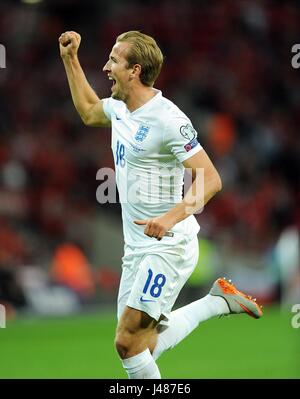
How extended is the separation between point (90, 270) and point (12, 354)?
4.91 meters

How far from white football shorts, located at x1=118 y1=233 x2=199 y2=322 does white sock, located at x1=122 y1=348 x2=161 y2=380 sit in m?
0.26

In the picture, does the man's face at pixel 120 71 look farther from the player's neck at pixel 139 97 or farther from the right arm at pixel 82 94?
the right arm at pixel 82 94

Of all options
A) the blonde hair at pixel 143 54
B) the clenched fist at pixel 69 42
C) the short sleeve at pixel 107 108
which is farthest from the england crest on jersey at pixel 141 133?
the clenched fist at pixel 69 42

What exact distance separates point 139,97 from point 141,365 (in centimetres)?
167

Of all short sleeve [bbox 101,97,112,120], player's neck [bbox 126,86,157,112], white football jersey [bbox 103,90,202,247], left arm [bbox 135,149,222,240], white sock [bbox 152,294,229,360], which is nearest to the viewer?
left arm [bbox 135,149,222,240]

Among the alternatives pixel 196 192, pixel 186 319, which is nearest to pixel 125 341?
pixel 186 319

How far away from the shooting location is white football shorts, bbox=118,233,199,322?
6027 millimetres

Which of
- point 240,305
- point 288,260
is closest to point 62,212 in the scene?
point 288,260

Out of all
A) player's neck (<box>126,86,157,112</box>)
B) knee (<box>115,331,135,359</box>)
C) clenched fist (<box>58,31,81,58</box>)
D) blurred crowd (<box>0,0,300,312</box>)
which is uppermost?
blurred crowd (<box>0,0,300,312</box>)

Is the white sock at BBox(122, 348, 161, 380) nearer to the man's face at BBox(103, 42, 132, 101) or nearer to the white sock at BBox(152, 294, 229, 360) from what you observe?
the white sock at BBox(152, 294, 229, 360)

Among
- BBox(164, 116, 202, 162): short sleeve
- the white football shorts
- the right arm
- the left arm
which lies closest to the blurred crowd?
the right arm

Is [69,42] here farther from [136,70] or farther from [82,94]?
[136,70]

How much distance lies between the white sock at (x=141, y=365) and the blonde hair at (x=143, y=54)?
172 centimetres

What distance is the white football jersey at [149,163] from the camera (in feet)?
19.7
